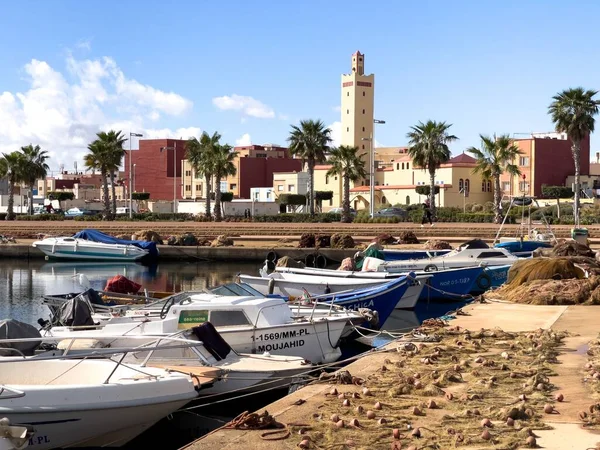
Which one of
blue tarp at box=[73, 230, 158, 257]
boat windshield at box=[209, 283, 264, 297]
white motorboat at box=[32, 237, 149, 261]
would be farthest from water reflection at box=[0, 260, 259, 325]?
boat windshield at box=[209, 283, 264, 297]

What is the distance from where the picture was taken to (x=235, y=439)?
32.7ft

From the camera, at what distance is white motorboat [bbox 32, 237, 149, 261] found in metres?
50.7

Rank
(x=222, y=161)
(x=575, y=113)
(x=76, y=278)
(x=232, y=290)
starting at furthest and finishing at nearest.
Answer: (x=222, y=161) < (x=575, y=113) < (x=76, y=278) < (x=232, y=290)

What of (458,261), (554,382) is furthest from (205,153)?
(554,382)

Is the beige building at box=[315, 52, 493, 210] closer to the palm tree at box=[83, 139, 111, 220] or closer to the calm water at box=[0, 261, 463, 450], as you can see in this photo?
the palm tree at box=[83, 139, 111, 220]

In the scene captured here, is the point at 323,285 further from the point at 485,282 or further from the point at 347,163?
the point at 347,163

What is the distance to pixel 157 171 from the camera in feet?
437

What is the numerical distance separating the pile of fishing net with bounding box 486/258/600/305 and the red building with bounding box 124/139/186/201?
108 metres

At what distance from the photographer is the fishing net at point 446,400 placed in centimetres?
978

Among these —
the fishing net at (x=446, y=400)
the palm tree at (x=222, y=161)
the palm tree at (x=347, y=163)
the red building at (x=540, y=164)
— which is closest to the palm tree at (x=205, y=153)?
the palm tree at (x=222, y=161)

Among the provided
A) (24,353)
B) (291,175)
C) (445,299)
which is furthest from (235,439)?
(291,175)

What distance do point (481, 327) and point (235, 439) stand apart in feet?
33.6

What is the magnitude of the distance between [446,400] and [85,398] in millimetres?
4746

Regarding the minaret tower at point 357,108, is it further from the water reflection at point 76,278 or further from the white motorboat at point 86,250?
the water reflection at point 76,278
